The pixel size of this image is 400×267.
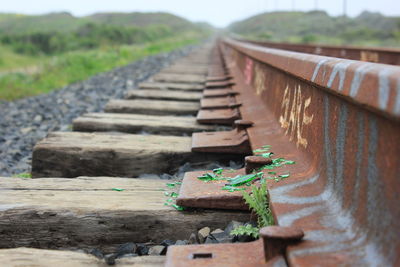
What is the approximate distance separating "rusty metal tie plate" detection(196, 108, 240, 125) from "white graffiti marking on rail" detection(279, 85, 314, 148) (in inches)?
29.3

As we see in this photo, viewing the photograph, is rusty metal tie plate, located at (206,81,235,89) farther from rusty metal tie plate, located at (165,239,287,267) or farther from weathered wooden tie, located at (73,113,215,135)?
rusty metal tie plate, located at (165,239,287,267)

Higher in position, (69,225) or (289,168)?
(289,168)

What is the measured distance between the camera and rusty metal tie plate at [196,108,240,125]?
2.85m

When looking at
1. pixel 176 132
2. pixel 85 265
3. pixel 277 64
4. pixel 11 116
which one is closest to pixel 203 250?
pixel 85 265

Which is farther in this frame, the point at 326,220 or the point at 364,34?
the point at 364,34

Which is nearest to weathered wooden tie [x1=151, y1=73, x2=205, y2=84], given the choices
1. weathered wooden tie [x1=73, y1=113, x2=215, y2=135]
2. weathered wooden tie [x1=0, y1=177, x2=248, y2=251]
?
weathered wooden tie [x1=73, y1=113, x2=215, y2=135]

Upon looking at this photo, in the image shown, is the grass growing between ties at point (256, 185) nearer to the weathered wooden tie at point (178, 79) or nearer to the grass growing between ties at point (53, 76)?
the weathered wooden tie at point (178, 79)

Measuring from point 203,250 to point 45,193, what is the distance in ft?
2.34

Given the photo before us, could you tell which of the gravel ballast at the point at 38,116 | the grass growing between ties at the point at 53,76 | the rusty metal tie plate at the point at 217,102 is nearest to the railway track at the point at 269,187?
the rusty metal tie plate at the point at 217,102

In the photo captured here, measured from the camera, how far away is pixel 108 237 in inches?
55.9

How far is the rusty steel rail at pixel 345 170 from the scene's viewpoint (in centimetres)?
85

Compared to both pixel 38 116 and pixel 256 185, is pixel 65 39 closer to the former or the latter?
pixel 38 116

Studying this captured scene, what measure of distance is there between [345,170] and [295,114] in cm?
71

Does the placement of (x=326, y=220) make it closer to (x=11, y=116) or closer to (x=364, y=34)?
(x=11, y=116)
